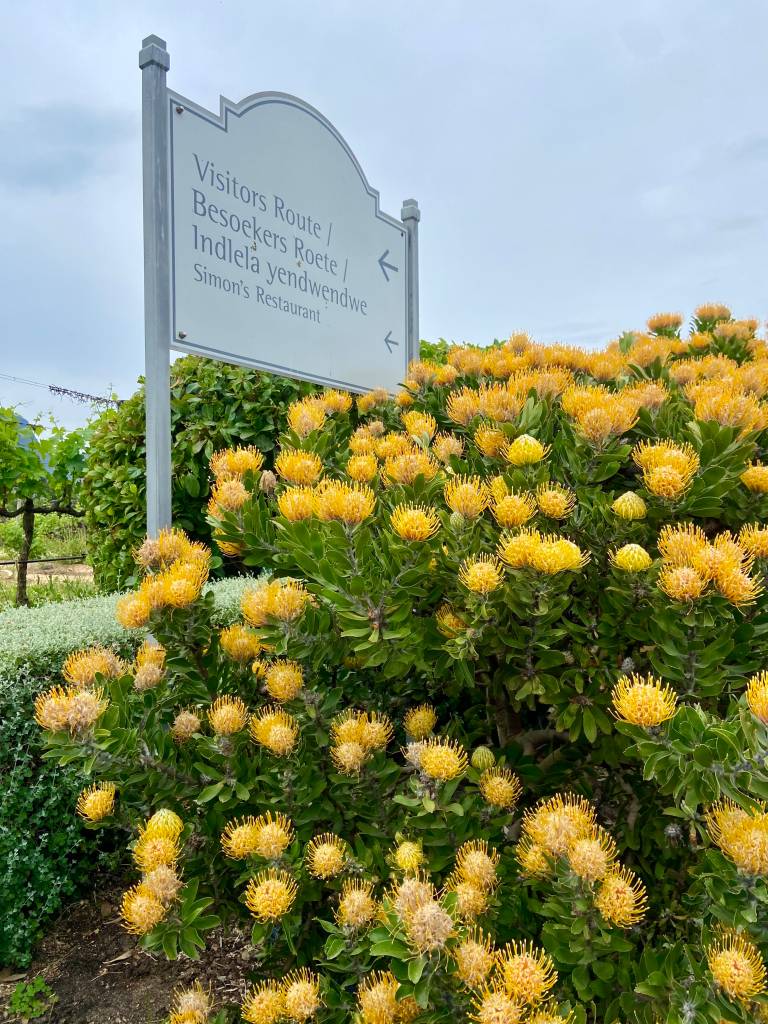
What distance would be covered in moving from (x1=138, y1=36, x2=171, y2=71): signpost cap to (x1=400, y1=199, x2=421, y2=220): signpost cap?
1869mm

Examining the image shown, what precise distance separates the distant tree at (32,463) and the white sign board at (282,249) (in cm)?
308

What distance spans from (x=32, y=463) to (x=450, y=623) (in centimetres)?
538

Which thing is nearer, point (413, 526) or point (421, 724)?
point (413, 526)

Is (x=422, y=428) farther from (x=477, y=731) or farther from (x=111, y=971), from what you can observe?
(x=111, y=971)

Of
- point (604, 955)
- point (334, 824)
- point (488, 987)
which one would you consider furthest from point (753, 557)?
point (334, 824)

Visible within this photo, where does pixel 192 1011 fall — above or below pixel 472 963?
below

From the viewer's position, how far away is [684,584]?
121cm

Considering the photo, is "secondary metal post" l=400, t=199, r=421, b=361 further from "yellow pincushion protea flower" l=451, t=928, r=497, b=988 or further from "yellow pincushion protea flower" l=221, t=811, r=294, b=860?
"yellow pincushion protea flower" l=451, t=928, r=497, b=988

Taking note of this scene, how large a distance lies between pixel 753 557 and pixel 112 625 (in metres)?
2.26

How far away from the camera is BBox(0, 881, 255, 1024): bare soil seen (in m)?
2.17

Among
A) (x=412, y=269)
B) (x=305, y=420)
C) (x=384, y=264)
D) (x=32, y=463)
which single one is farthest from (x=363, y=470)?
(x=32, y=463)

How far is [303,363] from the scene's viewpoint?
3.51m

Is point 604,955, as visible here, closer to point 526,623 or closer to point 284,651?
point 526,623

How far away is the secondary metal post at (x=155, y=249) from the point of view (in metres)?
2.77
